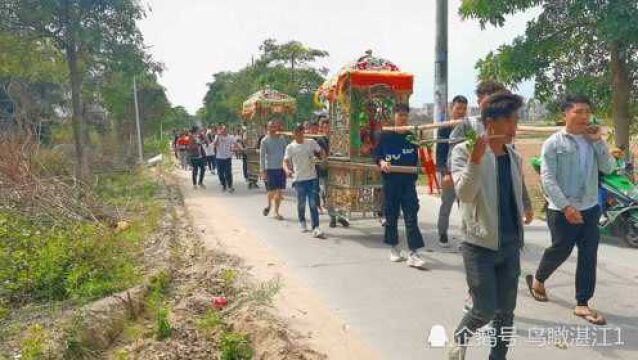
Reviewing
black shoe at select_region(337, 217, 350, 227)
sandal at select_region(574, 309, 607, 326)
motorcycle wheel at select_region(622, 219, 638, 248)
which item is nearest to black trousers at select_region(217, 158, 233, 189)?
black shoe at select_region(337, 217, 350, 227)

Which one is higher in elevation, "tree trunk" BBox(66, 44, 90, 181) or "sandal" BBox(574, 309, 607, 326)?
"tree trunk" BBox(66, 44, 90, 181)

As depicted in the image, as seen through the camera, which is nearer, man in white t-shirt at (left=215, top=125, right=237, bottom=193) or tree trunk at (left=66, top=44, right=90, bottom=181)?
man in white t-shirt at (left=215, top=125, right=237, bottom=193)

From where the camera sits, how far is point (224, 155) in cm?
1415

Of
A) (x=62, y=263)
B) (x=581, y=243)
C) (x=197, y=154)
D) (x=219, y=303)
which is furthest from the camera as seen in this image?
(x=197, y=154)

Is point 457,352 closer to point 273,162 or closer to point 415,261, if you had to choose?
point 415,261

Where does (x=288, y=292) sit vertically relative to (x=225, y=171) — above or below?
below

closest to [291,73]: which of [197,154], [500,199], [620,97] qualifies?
[197,154]

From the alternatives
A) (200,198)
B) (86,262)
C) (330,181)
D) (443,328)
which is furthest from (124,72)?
(443,328)

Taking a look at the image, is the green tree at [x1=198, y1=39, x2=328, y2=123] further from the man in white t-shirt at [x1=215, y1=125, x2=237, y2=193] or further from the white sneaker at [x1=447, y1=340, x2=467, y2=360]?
the white sneaker at [x1=447, y1=340, x2=467, y2=360]

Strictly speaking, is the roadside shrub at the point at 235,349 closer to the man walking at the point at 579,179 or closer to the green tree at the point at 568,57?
the man walking at the point at 579,179

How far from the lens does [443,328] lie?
439cm

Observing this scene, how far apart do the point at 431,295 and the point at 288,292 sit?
132 centimetres

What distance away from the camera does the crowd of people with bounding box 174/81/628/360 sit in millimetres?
3314

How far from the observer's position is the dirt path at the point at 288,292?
4.23 m
